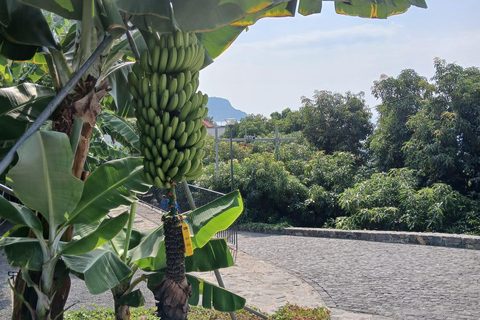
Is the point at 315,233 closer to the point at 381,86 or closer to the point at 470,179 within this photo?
the point at 470,179

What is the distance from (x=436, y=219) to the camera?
1073 centimetres

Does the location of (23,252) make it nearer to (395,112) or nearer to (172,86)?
(172,86)

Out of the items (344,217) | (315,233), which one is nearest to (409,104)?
(344,217)

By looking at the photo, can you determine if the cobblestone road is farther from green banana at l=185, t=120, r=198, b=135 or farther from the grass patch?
green banana at l=185, t=120, r=198, b=135

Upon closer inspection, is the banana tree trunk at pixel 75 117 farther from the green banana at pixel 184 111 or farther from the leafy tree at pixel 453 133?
the leafy tree at pixel 453 133

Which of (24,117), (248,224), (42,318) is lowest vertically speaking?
(248,224)

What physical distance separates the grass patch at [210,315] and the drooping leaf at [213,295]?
1.34 metres

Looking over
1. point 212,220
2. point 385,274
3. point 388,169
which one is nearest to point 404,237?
point 385,274

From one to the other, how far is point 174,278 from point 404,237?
8739 mm

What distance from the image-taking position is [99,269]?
341 centimetres

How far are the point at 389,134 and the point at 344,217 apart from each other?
158 inches

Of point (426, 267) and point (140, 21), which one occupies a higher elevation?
point (140, 21)

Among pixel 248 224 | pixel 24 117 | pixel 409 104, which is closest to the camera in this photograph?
pixel 24 117

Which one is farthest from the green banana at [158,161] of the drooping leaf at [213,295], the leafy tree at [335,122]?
the leafy tree at [335,122]
